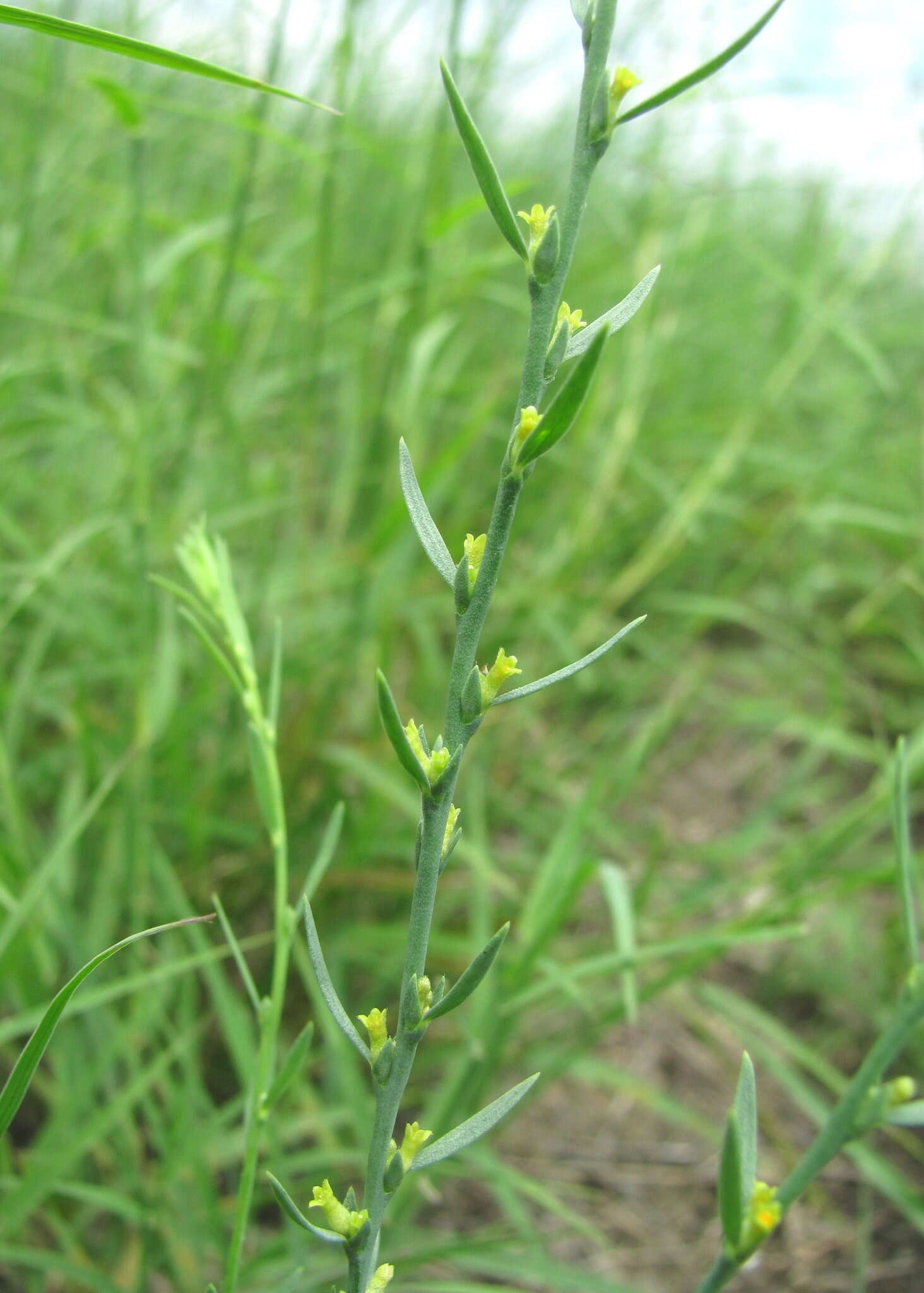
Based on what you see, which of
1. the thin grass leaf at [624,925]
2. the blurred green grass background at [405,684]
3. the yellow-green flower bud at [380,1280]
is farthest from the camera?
the blurred green grass background at [405,684]

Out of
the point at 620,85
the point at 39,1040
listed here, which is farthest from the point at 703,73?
the point at 39,1040

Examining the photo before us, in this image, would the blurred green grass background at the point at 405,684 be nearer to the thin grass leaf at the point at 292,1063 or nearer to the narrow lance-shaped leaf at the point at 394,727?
the thin grass leaf at the point at 292,1063

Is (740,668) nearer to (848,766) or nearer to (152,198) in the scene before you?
(848,766)

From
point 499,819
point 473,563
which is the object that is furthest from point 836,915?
point 473,563

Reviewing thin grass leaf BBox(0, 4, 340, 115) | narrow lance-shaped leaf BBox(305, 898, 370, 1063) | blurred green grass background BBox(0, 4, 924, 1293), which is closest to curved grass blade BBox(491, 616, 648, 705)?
narrow lance-shaped leaf BBox(305, 898, 370, 1063)

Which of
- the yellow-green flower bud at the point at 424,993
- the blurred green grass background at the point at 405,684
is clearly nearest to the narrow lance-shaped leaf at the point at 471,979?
the yellow-green flower bud at the point at 424,993
